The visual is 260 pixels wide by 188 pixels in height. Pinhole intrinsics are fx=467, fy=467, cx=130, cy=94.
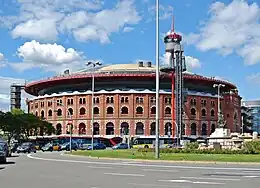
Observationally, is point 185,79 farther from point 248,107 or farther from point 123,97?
point 248,107

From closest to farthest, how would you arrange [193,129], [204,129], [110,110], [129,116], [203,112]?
[129,116], [110,110], [193,129], [204,129], [203,112]

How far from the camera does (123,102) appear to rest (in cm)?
11606

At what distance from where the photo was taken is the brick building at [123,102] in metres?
115

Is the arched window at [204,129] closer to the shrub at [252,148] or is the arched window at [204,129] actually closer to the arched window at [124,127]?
the arched window at [124,127]

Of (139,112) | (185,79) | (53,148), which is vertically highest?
(185,79)

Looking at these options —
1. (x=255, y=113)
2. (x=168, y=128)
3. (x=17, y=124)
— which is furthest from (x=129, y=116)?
(x=255, y=113)

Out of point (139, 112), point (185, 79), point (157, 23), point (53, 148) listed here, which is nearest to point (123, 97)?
point (139, 112)

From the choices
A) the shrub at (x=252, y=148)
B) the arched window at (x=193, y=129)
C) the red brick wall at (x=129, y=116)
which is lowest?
the shrub at (x=252, y=148)

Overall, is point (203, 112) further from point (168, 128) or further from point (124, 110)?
point (124, 110)

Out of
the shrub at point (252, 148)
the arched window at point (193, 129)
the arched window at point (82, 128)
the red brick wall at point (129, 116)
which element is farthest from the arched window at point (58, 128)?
the shrub at point (252, 148)

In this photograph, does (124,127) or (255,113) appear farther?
(255,113)

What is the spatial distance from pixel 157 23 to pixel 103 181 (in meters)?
21.1

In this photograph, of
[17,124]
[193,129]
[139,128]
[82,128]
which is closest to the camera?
[17,124]

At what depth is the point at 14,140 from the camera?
10762 cm
